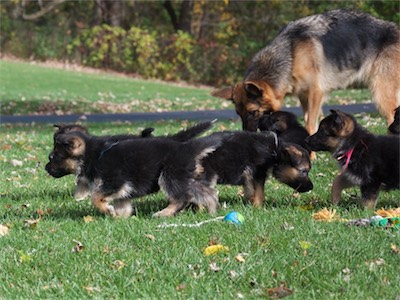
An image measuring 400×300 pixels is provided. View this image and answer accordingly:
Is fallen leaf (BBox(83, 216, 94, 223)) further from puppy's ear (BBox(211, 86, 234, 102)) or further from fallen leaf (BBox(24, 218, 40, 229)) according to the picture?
puppy's ear (BBox(211, 86, 234, 102))

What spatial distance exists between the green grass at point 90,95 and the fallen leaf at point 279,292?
19.1 m

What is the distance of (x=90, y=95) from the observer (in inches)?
1175

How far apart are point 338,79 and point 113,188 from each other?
5801mm

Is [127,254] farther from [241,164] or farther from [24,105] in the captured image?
[24,105]

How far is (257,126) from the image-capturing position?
10477 mm

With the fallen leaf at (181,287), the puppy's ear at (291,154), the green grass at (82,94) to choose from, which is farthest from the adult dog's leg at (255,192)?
the green grass at (82,94)

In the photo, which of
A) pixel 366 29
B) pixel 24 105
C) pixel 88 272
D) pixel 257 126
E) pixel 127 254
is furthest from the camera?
pixel 24 105

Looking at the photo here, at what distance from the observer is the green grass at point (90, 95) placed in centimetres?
2505

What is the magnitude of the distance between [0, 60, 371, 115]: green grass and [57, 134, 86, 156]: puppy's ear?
1693 cm

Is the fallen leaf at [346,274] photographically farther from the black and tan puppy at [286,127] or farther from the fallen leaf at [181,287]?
the black and tan puppy at [286,127]

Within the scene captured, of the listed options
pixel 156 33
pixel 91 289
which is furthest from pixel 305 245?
pixel 156 33

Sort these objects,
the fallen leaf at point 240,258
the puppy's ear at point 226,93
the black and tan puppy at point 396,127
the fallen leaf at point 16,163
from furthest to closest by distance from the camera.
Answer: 1. the puppy's ear at point 226,93
2. the fallen leaf at point 16,163
3. the black and tan puppy at point 396,127
4. the fallen leaf at point 240,258

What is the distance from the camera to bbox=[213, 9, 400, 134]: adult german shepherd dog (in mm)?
11195

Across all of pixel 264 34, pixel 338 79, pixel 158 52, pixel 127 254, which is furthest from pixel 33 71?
pixel 127 254
